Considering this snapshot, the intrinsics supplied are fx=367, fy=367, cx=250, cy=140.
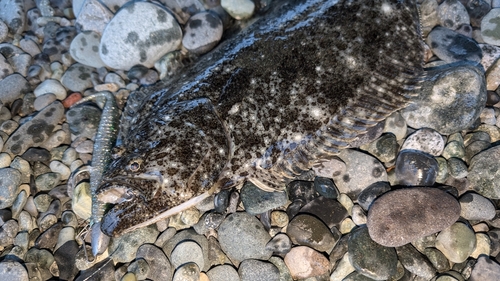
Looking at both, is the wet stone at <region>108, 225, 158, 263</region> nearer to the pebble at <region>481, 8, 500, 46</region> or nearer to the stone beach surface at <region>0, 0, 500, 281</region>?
the stone beach surface at <region>0, 0, 500, 281</region>

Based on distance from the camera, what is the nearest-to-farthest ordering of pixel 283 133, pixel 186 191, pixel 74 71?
1. pixel 186 191
2. pixel 283 133
3. pixel 74 71

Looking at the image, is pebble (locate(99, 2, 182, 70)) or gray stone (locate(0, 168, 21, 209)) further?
pebble (locate(99, 2, 182, 70))

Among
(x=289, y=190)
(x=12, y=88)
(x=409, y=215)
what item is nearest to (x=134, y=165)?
(x=289, y=190)

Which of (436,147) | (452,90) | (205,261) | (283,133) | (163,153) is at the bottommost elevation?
(205,261)

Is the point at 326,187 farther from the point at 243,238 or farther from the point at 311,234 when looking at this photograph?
the point at 243,238

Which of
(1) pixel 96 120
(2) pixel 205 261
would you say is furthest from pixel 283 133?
(1) pixel 96 120

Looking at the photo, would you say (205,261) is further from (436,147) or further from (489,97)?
(489,97)

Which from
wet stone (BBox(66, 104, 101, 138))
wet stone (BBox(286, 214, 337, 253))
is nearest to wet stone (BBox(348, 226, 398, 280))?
wet stone (BBox(286, 214, 337, 253))
